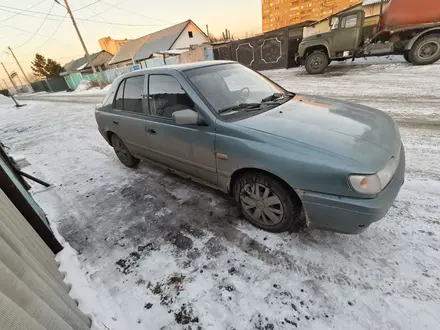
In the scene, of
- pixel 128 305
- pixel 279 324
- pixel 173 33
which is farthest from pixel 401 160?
Answer: pixel 173 33

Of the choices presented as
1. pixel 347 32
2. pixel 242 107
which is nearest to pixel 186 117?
pixel 242 107

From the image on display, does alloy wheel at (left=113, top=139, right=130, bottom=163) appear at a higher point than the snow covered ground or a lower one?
higher

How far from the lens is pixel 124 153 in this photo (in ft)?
13.7

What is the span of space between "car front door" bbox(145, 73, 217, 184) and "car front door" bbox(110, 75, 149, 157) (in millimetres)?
198

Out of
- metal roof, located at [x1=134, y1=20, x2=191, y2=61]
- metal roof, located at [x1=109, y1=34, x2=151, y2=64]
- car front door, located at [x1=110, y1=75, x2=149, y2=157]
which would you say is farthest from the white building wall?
car front door, located at [x1=110, y1=75, x2=149, y2=157]

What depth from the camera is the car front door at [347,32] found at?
9.57m

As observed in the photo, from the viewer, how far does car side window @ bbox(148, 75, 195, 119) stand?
2.60 metres

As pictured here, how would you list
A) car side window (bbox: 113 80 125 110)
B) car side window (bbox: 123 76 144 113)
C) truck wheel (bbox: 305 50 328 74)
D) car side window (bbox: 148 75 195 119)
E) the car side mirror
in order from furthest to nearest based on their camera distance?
1. truck wheel (bbox: 305 50 328 74)
2. car side window (bbox: 113 80 125 110)
3. car side window (bbox: 123 76 144 113)
4. car side window (bbox: 148 75 195 119)
5. the car side mirror

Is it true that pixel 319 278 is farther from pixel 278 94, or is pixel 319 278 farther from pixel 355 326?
pixel 278 94

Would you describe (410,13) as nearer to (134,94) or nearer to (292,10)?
(134,94)

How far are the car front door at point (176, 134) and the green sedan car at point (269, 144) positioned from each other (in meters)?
0.01

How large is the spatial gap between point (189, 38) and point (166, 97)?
3385cm

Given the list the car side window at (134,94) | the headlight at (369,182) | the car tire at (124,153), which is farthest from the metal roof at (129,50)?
the headlight at (369,182)

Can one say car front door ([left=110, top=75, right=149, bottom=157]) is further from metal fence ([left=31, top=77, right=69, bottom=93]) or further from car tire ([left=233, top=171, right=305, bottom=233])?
metal fence ([left=31, top=77, right=69, bottom=93])
